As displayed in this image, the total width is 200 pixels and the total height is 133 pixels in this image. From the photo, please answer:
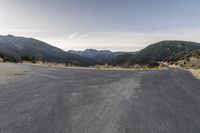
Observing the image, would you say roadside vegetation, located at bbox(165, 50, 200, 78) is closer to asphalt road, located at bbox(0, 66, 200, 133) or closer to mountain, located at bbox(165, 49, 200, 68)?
mountain, located at bbox(165, 49, 200, 68)

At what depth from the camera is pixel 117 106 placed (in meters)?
7.32

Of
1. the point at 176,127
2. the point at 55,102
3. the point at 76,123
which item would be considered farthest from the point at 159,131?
the point at 55,102

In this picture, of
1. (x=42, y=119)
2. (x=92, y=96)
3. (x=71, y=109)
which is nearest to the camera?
(x=42, y=119)

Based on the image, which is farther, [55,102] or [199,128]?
[55,102]

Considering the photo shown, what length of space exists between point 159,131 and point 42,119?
8.54 ft

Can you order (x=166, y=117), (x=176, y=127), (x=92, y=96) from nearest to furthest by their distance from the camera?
(x=176, y=127) → (x=166, y=117) → (x=92, y=96)

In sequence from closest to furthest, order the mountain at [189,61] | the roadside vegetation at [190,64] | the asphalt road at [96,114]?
1. the asphalt road at [96,114]
2. the roadside vegetation at [190,64]
3. the mountain at [189,61]

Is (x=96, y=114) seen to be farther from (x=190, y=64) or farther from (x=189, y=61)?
(x=189, y=61)

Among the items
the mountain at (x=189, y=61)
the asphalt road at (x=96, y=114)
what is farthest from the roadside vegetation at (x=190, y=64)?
the asphalt road at (x=96, y=114)

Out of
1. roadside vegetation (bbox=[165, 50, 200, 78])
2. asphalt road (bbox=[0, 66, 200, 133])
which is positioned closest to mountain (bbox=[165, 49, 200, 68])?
roadside vegetation (bbox=[165, 50, 200, 78])

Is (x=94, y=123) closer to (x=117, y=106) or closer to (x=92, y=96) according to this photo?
(x=117, y=106)

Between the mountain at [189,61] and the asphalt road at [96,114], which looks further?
the mountain at [189,61]

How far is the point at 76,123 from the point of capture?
215 inches

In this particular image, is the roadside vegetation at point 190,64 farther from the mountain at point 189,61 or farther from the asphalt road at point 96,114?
the asphalt road at point 96,114
